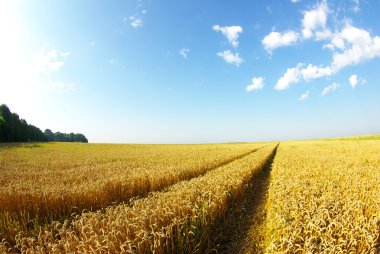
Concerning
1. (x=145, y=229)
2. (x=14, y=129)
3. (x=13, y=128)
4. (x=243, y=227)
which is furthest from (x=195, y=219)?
(x=14, y=129)

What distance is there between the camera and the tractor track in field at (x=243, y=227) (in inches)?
224

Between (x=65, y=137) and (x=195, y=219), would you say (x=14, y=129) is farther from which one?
(x=195, y=219)

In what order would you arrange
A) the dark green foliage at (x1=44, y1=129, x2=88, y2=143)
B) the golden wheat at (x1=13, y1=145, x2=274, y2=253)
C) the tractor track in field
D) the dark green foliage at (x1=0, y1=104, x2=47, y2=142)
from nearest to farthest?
the golden wheat at (x1=13, y1=145, x2=274, y2=253)
the tractor track in field
the dark green foliage at (x1=0, y1=104, x2=47, y2=142)
the dark green foliage at (x1=44, y1=129, x2=88, y2=143)

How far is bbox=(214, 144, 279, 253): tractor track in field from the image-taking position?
5.70 m

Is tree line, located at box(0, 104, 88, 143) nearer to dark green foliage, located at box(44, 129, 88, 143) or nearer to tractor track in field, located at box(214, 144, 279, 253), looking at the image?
dark green foliage, located at box(44, 129, 88, 143)

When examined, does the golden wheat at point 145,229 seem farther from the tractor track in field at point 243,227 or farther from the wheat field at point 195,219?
the tractor track in field at point 243,227

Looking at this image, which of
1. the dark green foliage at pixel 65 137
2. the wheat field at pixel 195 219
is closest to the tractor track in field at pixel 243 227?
the wheat field at pixel 195 219

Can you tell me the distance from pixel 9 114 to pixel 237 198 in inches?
3081

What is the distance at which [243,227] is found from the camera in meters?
6.90

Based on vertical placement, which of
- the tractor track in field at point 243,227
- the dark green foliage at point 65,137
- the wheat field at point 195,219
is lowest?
the tractor track in field at point 243,227

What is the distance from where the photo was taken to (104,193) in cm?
912

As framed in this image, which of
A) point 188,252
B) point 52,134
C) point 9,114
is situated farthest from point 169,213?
point 52,134

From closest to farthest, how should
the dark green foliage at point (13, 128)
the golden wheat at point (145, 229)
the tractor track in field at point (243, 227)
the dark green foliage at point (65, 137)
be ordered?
the golden wheat at point (145, 229), the tractor track in field at point (243, 227), the dark green foliage at point (13, 128), the dark green foliage at point (65, 137)

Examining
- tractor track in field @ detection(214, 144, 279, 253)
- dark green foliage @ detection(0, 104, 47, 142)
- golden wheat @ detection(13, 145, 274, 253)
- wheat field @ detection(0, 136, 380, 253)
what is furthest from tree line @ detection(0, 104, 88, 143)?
tractor track in field @ detection(214, 144, 279, 253)
